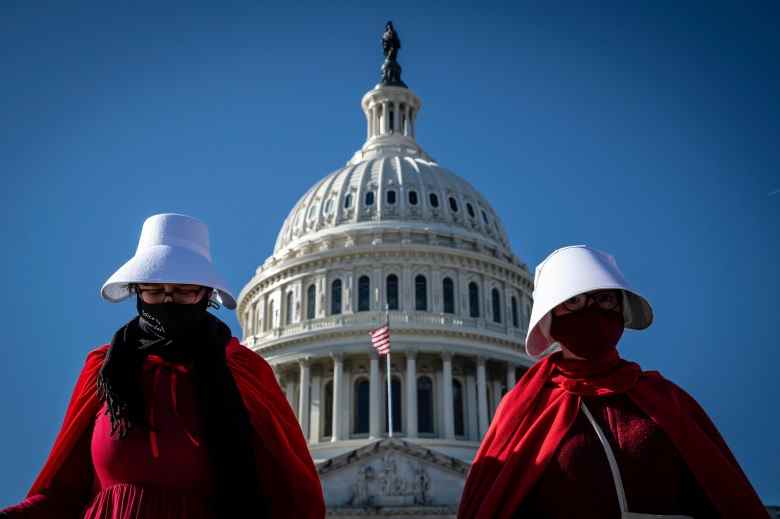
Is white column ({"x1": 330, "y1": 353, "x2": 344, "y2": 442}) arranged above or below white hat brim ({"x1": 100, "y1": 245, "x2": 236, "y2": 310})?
above

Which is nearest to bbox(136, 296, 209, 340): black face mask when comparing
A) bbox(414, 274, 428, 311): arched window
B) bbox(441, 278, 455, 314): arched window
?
bbox(414, 274, 428, 311): arched window

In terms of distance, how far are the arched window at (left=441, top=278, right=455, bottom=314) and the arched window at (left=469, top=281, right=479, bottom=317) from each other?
1.35 m

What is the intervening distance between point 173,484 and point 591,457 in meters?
2.37

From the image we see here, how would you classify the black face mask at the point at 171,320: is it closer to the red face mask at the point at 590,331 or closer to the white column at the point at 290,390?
the red face mask at the point at 590,331

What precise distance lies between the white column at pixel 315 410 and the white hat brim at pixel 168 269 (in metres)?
44.9

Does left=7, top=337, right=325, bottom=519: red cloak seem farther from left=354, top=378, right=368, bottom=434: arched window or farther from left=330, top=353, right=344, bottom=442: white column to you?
left=354, top=378, right=368, bottom=434: arched window

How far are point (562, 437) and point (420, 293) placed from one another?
161ft

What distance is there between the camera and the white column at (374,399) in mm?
47156

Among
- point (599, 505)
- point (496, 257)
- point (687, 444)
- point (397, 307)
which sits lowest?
point (599, 505)

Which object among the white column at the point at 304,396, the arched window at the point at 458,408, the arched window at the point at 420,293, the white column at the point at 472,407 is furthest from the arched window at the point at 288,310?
the white column at the point at 472,407

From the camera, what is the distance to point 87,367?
5.23m

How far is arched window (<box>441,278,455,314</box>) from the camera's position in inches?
2109

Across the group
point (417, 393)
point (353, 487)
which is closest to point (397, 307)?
point (417, 393)

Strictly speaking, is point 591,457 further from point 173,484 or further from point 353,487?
point 353,487
